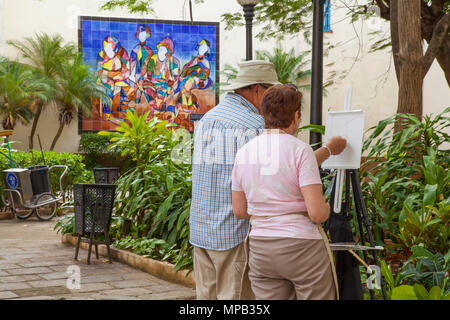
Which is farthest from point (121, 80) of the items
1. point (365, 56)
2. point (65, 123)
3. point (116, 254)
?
point (116, 254)

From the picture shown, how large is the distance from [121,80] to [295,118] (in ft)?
74.6

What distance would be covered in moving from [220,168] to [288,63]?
23.6 m

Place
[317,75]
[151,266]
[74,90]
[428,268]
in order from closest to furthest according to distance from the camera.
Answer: [428,268] < [317,75] < [151,266] < [74,90]

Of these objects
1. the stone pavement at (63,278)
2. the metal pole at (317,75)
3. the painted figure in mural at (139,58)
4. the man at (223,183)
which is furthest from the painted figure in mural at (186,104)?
the man at (223,183)

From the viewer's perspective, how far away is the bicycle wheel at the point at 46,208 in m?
10.2

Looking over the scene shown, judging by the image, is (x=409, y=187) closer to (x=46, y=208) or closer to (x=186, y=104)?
(x=46, y=208)

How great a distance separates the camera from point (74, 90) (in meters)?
23.8

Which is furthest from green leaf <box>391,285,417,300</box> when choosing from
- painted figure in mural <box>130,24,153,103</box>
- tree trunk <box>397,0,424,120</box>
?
painted figure in mural <box>130,24,153,103</box>

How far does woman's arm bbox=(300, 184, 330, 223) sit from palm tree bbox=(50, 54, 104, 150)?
21999 mm

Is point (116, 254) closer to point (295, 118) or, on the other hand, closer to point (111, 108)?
point (295, 118)

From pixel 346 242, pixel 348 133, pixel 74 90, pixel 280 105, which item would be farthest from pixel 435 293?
pixel 74 90

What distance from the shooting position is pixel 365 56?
23422 mm

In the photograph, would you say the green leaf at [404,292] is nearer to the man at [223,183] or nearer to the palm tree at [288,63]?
the man at [223,183]

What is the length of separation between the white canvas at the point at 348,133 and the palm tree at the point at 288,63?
74.5 ft
